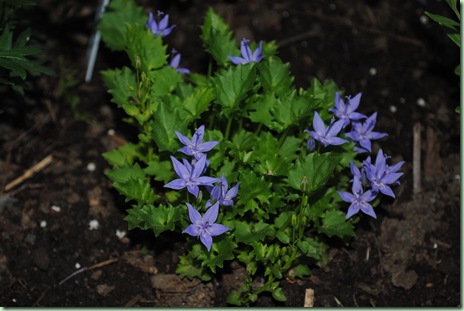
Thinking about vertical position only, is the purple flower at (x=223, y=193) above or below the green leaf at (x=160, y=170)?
above

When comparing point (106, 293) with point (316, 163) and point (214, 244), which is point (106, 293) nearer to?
point (214, 244)

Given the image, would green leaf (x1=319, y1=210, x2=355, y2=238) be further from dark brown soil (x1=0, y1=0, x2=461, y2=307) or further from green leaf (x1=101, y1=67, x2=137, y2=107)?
green leaf (x1=101, y1=67, x2=137, y2=107)

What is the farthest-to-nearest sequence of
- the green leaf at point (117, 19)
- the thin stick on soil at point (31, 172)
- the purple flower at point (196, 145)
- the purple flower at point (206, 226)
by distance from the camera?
the green leaf at point (117, 19)
the thin stick on soil at point (31, 172)
the purple flower at point (196, 145)
the purple flower at point (206, 226)

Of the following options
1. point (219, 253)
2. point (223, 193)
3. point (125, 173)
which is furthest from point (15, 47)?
point (219, 253)

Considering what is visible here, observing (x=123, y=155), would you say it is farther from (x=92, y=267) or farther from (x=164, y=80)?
(x=92, y=267)

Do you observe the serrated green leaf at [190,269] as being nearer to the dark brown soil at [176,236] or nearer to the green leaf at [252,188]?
the dark brown soil at [176,236]

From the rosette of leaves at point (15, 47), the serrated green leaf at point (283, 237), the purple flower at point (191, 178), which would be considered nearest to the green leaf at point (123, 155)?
the rosette of leaves at point (15, 47)

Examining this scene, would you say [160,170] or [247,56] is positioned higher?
[247,56]
